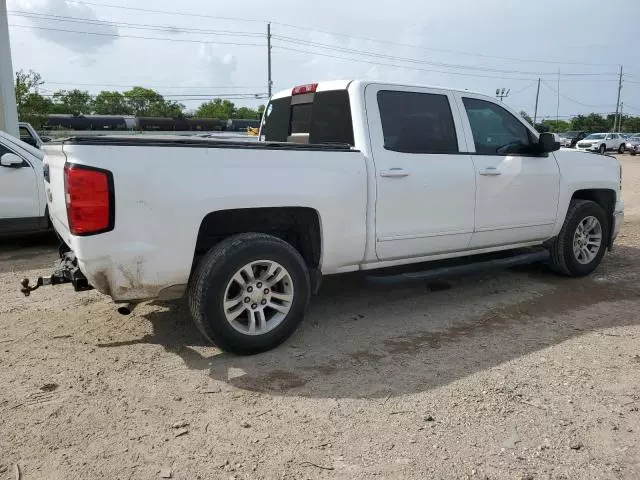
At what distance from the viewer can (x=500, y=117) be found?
210 inches

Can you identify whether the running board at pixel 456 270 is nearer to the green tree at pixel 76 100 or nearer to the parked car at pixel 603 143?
the parked car at pixel 603 143

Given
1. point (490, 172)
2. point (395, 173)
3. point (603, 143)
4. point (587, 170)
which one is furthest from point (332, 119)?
point (603, 143)

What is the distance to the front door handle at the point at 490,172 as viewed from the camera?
16.2 ft

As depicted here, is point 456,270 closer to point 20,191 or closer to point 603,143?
point 20,191

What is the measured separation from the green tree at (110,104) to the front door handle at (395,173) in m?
77.4

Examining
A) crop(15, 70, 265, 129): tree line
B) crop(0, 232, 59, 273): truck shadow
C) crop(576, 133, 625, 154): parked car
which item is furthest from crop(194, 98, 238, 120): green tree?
crop(0, 232, 59, 273): truck shadow

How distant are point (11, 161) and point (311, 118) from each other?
14.8 feet

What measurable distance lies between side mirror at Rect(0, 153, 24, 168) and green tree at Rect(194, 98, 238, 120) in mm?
92637

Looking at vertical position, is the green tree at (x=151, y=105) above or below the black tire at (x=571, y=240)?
above

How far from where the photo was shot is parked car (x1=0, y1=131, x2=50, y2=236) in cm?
714

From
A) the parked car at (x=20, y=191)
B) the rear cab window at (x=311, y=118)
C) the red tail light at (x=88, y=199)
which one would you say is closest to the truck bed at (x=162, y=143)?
the red tail light at (x=88, y=199)

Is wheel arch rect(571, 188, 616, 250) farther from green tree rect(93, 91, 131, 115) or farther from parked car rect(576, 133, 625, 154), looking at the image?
green tree rect(93, 91, 131, 115)

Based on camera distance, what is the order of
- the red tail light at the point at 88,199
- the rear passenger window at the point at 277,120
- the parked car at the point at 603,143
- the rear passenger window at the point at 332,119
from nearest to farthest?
1. the red tail light at the point at 88,199
2. the rear passenger window at the point at 332,119
3. the rear passenger window at the point at 277,120
4. the parked car at the point at 603,143

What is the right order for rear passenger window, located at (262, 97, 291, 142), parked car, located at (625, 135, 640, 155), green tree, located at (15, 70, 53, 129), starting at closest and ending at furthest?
1. rear passenger window, located at (262, 97, 291, 142)
2. green tree, located at (15, 70, 53, 129)
3. parked car, located at (625, 135, 640, 155)
